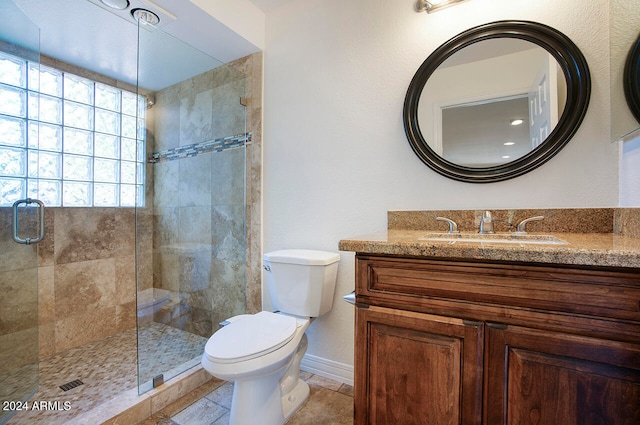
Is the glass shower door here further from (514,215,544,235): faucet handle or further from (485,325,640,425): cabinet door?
(514,215,544,235): faucet handle

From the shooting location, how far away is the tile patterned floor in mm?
1451

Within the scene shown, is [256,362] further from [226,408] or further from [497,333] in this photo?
[497,333]

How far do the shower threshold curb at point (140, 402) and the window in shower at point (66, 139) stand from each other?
44.8 inches

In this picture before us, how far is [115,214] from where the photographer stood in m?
2.53

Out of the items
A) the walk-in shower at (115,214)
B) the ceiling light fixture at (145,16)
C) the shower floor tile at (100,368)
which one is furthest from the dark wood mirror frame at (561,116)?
the shower floor tile at (100,368)

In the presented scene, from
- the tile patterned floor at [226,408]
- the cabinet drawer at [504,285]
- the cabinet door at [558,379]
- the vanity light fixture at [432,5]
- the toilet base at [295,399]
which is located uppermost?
the vanity light fixture at [432,5]

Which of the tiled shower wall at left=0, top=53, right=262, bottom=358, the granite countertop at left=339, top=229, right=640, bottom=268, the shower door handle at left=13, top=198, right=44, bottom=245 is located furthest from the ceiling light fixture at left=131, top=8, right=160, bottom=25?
the granite countertop at left=339, top=229, right=640, bottom=268

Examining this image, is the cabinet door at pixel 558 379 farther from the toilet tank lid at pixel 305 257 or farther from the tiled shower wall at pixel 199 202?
the tiled shower wall at pixel 199 202

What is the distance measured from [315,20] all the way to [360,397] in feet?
6.99

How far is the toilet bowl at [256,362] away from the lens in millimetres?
1172

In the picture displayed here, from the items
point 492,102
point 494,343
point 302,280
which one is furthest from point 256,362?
point 492,102

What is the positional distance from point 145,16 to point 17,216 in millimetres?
1463

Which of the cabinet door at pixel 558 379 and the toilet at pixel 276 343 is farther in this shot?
the toilet at pixel 276 343

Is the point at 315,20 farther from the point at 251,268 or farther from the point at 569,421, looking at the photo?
the point at 569,421
